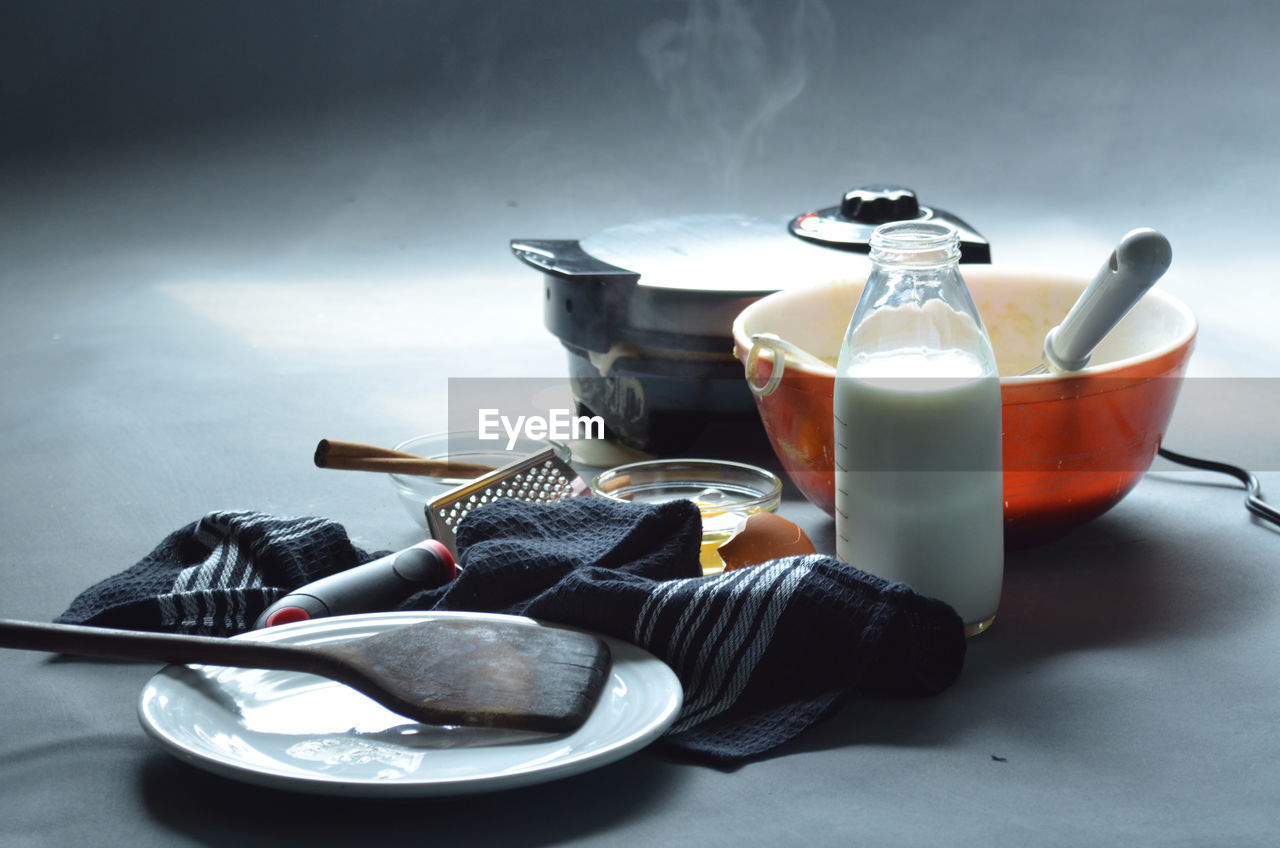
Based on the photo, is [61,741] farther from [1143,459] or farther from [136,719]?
[1143,459]

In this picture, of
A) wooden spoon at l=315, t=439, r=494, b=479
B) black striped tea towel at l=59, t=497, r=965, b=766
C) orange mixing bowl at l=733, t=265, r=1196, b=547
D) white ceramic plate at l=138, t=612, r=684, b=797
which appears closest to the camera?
white ceramic plate at l=138, t=612, r=684, b=797

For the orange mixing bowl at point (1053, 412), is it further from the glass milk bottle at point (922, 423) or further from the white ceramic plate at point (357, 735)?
Result: the white ceramic plate at point (357, 735)

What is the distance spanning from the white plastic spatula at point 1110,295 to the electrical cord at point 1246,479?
0.86ft

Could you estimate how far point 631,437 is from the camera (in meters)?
1.21

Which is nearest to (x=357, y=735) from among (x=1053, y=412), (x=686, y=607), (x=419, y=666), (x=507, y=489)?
(x=419, y=666)

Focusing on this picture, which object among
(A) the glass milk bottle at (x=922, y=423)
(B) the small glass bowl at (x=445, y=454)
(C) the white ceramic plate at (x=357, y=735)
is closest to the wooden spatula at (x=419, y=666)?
(C) the white ceramic plate at (x=357, y=735)

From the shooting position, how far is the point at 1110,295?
2.67 feet

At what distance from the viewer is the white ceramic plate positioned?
0.59m

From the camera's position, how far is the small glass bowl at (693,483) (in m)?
0.97

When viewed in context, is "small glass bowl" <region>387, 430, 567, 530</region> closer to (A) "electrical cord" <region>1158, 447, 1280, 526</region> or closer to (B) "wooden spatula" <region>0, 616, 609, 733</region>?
(B) "wooden spatula" <region>0, 616, 609, 733</region>

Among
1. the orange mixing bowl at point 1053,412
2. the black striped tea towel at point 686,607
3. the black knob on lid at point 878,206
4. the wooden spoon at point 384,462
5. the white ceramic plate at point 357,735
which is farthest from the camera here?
the black knob on lid at point 878,206

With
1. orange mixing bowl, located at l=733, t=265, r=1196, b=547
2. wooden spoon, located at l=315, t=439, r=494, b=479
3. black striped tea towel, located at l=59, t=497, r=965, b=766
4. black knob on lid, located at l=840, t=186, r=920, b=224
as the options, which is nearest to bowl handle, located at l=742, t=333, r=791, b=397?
orange mixing bowl, located at l=733, t=265, r=1196, b=547

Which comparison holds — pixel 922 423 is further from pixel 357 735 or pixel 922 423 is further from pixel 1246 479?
pixel 1246 479

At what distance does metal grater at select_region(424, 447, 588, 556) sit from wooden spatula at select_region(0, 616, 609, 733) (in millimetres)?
219
